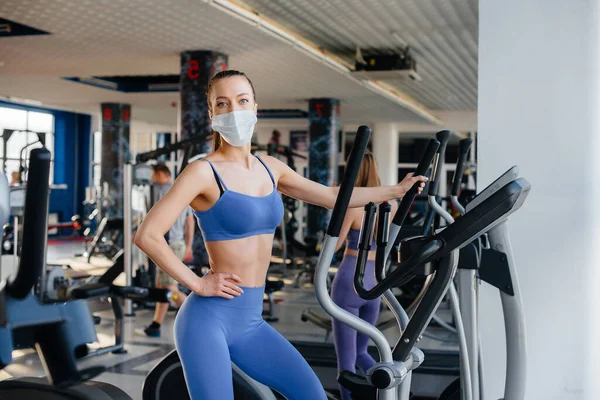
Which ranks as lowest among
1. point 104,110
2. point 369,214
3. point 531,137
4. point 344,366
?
point 344,366

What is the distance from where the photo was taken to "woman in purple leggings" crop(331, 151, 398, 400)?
11.7 ft

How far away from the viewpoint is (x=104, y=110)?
14.7 metres

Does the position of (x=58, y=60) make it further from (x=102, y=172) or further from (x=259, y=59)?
(x=102, y=172)

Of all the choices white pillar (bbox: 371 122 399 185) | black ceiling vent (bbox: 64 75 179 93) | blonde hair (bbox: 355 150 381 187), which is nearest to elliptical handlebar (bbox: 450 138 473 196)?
blonde hair (bbox: 355 150 381 187)

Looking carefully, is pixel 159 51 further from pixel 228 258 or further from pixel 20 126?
pixel 20 126

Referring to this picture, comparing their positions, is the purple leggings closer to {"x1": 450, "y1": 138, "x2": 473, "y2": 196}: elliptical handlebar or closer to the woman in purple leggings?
the woman in purple leggings

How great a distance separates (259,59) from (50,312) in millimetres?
7585

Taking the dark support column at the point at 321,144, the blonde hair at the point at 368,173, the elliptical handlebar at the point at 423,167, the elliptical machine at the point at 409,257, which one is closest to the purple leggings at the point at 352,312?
the blonde hair at the point at 368,173

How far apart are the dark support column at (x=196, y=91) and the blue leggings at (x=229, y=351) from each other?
239 inches

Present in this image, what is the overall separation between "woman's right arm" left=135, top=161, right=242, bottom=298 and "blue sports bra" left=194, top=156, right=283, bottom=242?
0.06 metres

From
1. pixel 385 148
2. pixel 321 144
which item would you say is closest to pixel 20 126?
pixel 321 144

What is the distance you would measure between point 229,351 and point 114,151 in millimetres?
12861

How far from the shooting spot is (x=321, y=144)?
13.5 m

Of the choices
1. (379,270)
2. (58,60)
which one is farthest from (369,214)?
(58,60)
